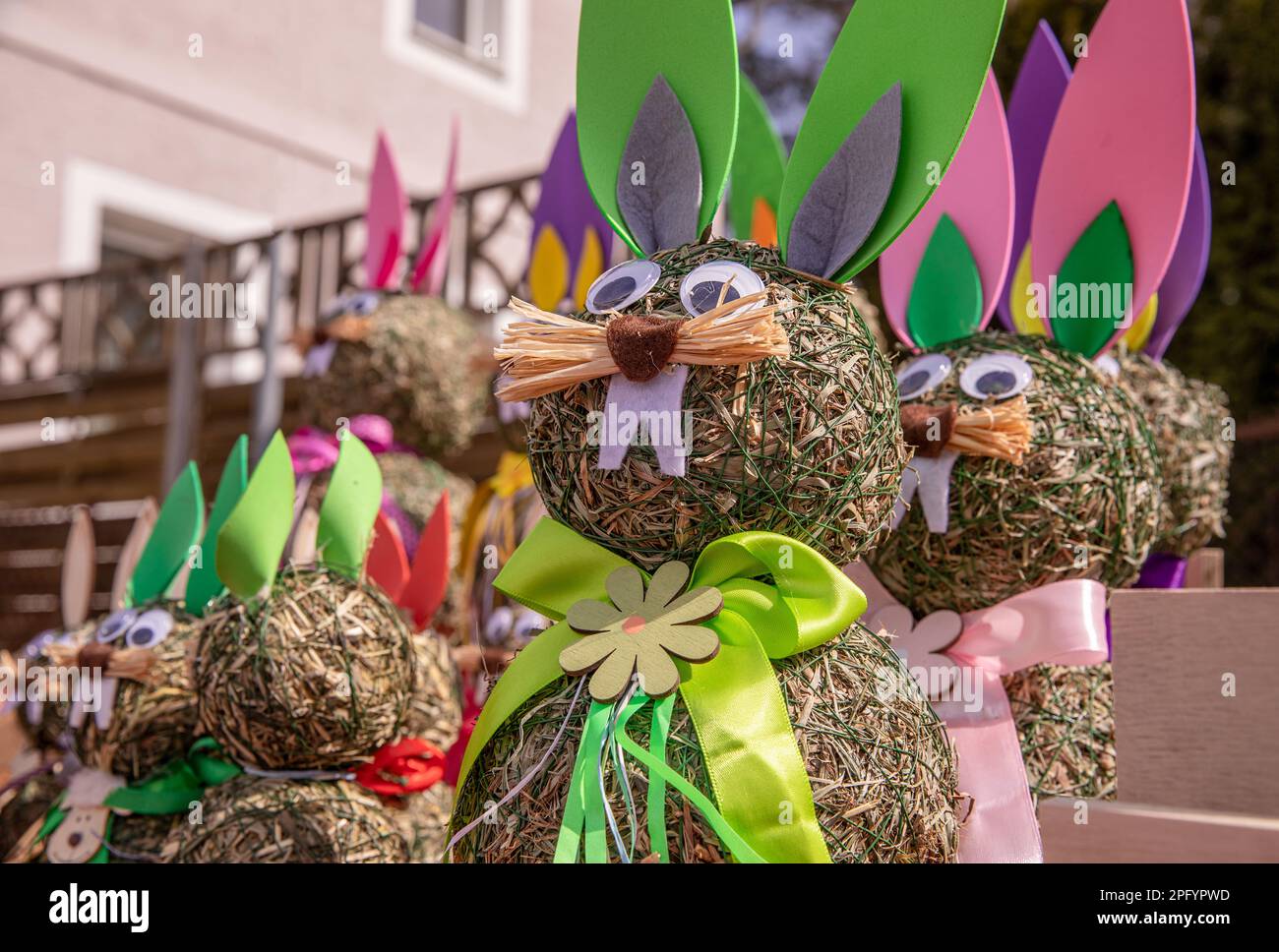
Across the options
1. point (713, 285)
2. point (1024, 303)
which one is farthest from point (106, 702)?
point (1024, 303)

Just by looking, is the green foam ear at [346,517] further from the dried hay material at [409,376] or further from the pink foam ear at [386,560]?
the dried hay material at [409,376]

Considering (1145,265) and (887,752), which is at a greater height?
(1145,265)

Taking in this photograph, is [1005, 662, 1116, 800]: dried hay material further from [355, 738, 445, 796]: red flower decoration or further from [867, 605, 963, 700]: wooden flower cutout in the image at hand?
[355, 738, 445, 796]: red flower decoration

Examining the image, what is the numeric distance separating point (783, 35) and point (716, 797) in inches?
54.6

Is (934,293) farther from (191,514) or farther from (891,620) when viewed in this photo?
(191,514)

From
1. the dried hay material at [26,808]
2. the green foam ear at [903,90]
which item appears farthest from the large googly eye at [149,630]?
the green foam ear at [903,90]

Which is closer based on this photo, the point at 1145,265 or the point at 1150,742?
the point at 1150,742

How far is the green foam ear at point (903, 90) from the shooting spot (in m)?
1.72

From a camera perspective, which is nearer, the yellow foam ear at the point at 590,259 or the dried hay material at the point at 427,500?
the yellow foam ear at the point at 590,259

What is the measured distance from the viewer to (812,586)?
1.67 m

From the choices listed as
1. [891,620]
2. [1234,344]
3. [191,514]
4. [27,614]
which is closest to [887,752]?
[891,620]

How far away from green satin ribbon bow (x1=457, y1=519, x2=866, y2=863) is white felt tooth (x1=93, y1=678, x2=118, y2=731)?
3.66ft

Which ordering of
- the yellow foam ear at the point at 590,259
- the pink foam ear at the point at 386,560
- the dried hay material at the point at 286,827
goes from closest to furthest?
the dried hay material at the point at 286,827, the pink foam ear at the point at 386,560, the yellow foam ear at the point at 590,259

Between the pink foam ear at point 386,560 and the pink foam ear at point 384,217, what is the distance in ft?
5.77
